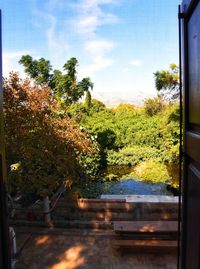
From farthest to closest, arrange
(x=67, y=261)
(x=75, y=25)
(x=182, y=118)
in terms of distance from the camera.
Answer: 1. (x=75, y=25)
2. (x=67, y=261)
3. (x=182, y=118)

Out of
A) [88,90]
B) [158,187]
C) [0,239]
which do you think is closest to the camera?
[0,239]

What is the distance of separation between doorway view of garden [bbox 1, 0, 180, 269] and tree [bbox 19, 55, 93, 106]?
0.22 feet

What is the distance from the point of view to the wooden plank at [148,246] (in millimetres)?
5473

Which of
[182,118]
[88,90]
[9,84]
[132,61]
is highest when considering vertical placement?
[132,61]

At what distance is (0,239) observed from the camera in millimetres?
1885

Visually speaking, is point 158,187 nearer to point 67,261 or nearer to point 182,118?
point 67,261

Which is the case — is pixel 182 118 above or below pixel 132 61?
below

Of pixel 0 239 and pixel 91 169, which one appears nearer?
pixel 0 239

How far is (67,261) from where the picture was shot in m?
5.32

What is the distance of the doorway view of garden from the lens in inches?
229

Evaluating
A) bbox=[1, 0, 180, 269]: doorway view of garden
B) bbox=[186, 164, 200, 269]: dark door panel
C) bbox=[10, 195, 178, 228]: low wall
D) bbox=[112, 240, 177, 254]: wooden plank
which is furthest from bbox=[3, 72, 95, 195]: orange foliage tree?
bbox=[186, 164, 200, 269]: dark door panel

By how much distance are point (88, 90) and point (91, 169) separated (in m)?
12.0

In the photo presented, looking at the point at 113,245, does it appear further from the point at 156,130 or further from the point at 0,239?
the point at 156,130

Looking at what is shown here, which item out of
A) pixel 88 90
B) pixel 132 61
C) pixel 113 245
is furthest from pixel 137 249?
pixel 132 61
